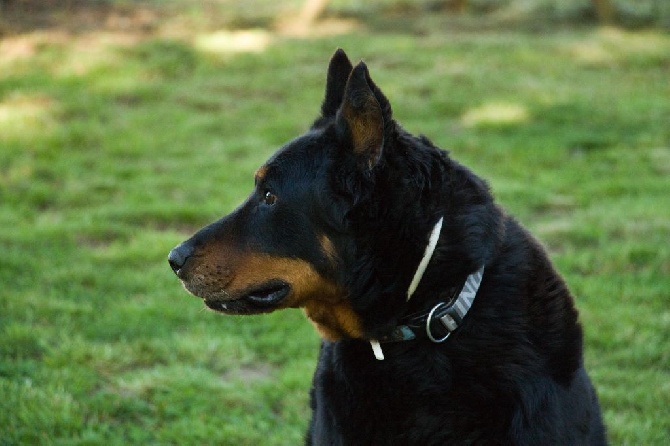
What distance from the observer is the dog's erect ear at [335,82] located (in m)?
3.42

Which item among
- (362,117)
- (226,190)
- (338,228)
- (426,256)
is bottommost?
(226,190)

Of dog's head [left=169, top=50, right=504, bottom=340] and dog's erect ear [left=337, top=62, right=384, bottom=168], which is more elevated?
dog's erect ear [left=337, top=62, right=384, bottom=168]

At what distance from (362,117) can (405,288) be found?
627mm

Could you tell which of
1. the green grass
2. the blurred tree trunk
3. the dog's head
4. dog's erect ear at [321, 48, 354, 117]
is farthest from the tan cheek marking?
the blurred tree trunk

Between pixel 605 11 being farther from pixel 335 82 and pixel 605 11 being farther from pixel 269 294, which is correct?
pixel 269 294

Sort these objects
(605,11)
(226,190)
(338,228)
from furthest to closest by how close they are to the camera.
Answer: (605,11) → (226,190) → (338,228)

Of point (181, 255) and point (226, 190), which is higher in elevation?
point (181, 255)


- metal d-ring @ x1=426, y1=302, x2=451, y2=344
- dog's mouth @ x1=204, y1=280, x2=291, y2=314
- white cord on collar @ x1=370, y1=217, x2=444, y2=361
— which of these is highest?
white cord on collar @ x1=370, y1=217, x2=444, y2=361

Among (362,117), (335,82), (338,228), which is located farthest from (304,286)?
(335,82)

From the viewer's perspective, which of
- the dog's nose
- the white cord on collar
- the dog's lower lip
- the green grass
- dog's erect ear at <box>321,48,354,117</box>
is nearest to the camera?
the white cord on collar

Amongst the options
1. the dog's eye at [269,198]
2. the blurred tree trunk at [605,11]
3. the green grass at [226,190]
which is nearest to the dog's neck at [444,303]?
the dog's eye at [269,198]

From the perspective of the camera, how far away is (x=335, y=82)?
3.44 meters

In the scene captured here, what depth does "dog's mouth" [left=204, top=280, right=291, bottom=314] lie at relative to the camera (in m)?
3.04

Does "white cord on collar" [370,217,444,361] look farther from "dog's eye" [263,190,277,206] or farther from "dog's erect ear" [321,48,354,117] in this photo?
"dog's erect ear" [321,48,354,117]
